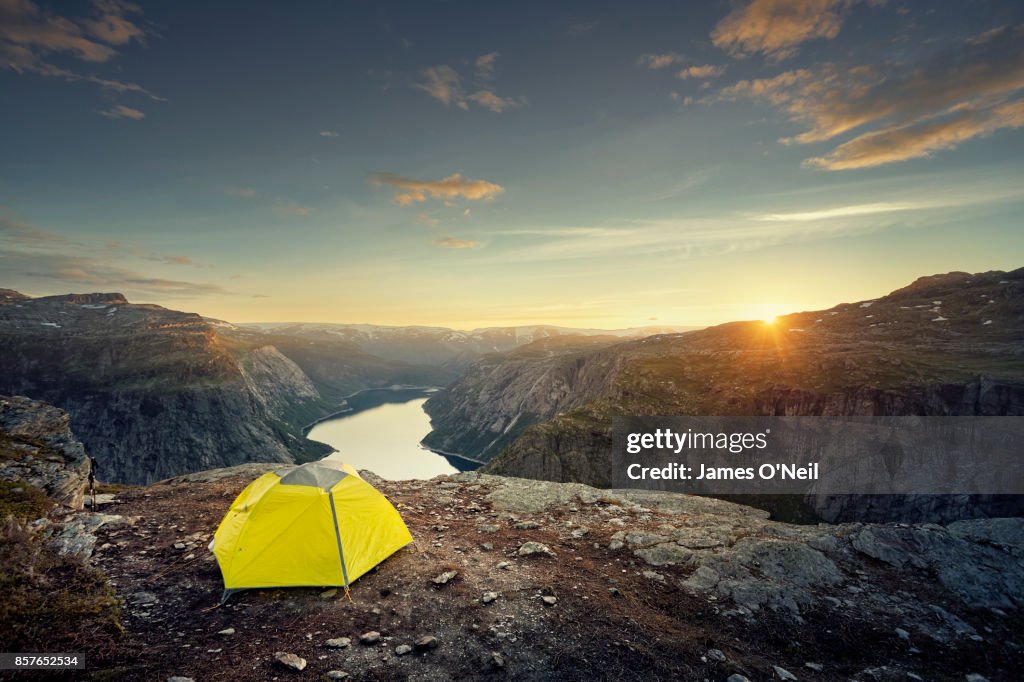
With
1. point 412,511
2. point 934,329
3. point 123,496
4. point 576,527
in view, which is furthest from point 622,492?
point 934,329

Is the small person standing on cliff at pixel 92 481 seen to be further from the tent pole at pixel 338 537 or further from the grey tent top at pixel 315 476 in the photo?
the tent pole at pixel 338 537

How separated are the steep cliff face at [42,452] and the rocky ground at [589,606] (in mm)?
1979

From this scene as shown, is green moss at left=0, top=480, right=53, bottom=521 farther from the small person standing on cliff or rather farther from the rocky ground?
the small person standing on cliff

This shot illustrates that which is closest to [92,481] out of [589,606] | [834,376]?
[589,606]

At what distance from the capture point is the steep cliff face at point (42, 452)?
17.6m

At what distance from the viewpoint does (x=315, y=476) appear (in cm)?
1490

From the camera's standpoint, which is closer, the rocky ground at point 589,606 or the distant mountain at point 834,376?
the rocky ground at point 589,606

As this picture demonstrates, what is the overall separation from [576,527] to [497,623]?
897cm

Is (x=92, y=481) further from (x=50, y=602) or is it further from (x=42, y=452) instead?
(x=50, y=602)

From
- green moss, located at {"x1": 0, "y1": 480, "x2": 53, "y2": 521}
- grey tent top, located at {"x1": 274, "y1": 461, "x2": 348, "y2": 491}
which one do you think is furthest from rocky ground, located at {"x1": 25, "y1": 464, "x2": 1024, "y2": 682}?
grey tent top, located at {"x1": 274, "y1": 461, "x2": 348, "y2": 491}

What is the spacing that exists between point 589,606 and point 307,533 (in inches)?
369

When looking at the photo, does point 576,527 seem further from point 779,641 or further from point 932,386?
point 932,386

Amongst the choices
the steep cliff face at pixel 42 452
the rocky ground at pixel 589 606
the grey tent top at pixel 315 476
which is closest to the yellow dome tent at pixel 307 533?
the grey tent top at pixel 315 476

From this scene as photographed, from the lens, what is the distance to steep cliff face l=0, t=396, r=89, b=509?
694 inches
